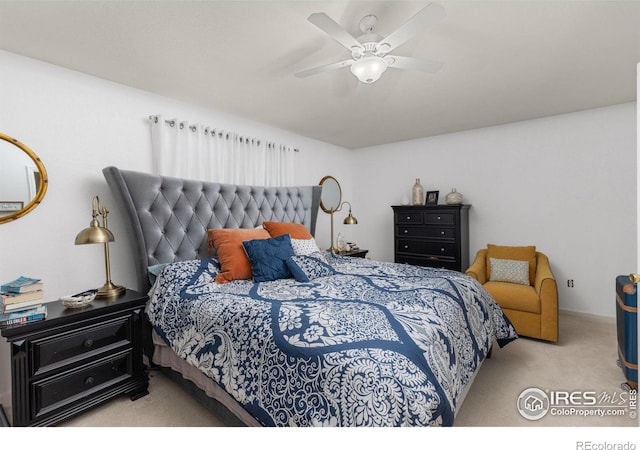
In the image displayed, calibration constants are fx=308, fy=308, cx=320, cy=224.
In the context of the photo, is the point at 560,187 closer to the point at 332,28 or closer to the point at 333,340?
the point at 332,28

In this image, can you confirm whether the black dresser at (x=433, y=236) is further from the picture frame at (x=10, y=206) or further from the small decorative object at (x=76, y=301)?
the picture frame at (x=10, y=206)

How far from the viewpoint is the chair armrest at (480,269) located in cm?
341

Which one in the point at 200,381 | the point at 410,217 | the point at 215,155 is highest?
the point at 215,155

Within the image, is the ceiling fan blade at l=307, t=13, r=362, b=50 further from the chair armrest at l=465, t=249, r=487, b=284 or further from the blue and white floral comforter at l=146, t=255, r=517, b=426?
the chair armrest at l=465, t=249, r=487, b=284

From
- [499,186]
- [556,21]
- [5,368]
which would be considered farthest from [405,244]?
[5,368]

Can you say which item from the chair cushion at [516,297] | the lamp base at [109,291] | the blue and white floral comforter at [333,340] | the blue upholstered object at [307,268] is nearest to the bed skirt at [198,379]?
the blue and white floral comforter at [333,340]

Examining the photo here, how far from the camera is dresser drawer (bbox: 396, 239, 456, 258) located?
409 cm

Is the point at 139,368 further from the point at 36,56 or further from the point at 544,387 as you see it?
the point at 544,387

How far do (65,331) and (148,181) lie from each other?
1.20 m

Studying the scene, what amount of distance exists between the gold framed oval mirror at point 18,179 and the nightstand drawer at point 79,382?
1.11 metres

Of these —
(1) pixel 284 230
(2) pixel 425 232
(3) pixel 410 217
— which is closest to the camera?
(1) pixel 284 230

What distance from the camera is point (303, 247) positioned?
9.64 feet

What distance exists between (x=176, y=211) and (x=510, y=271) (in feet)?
11.5

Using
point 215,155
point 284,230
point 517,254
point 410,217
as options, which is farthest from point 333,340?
point 410,217
